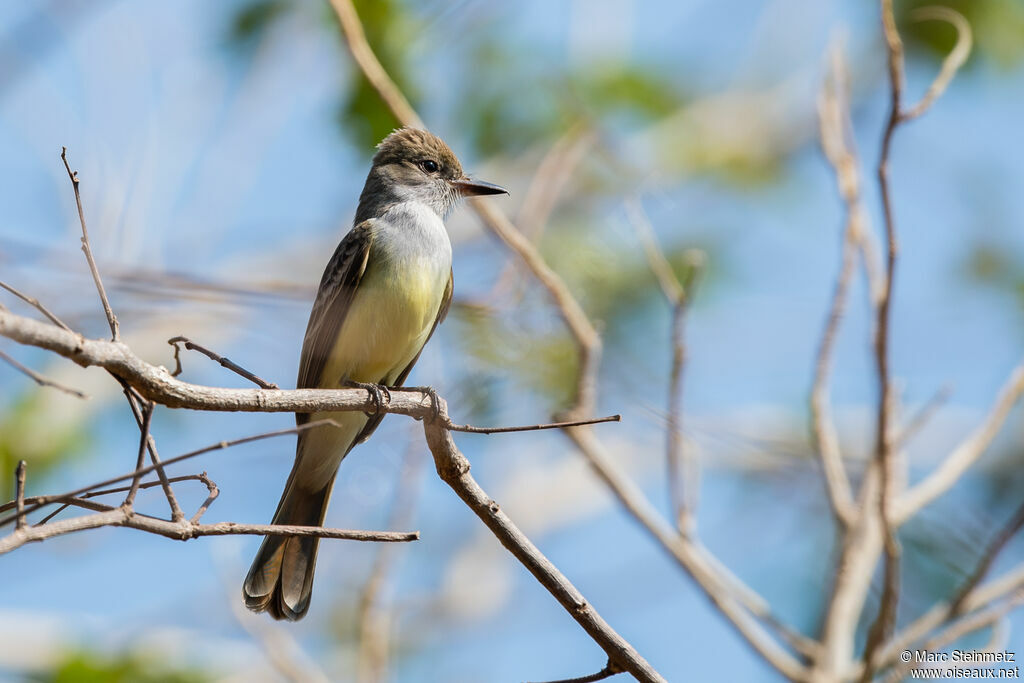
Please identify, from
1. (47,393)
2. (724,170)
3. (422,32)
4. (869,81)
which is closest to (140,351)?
(47,393)

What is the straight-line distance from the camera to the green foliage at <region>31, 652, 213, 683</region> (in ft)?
20.6

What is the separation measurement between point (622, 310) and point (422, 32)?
2.52 meters

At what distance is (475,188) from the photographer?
18.2 feet

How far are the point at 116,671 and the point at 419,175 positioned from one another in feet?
11.6

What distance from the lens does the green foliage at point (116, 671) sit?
6266mm

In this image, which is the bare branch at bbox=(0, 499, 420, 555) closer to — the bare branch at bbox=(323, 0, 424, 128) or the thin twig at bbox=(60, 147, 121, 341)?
the thin twig at bbox=(60, 147, 121, 341)

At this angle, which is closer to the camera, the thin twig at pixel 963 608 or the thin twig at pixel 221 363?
the thin twig at pixel 221 363

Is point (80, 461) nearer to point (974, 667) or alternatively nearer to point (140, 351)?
point (140, 351)

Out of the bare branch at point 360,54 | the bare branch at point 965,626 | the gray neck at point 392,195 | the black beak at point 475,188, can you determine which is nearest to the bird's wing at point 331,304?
the gray neck at point 392,195

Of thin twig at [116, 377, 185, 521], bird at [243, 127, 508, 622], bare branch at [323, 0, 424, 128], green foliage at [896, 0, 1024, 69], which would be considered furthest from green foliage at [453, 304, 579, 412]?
green foliage at [896, 0, 1024, 69]

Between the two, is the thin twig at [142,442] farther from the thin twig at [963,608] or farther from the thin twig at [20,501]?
the thin twig at [963,608]

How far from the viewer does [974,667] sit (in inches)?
177

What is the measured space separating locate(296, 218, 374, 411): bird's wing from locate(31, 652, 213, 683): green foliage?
2.58 m

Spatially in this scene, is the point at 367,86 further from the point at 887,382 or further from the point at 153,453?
the point at 153,453
